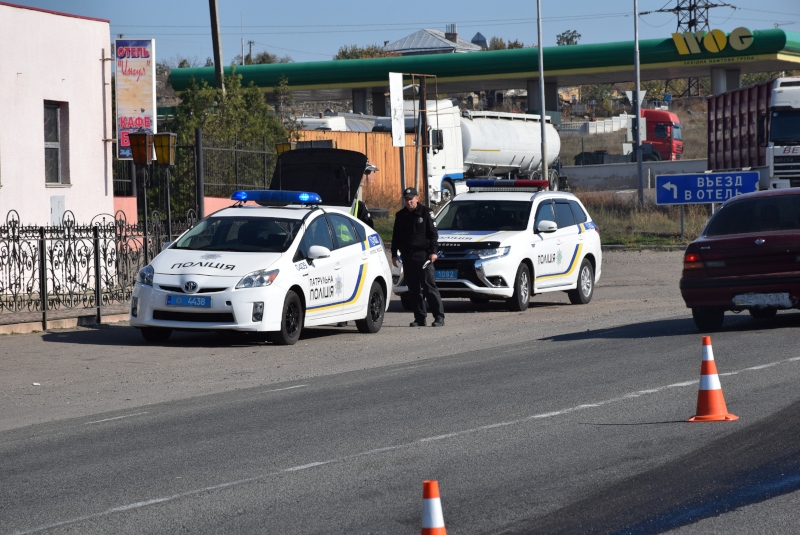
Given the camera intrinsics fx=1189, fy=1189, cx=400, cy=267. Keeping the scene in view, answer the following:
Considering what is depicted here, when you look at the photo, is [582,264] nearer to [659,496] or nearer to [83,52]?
[83,52]

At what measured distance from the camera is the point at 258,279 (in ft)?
46.0

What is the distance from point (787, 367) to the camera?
10922 millimetres

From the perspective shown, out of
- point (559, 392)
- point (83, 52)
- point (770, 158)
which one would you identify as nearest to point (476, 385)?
point (559, 392)

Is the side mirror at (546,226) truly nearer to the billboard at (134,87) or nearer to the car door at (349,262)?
the car door at (349,262)

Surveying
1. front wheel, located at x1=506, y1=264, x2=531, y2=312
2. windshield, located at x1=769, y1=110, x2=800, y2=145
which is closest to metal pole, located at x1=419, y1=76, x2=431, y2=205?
front wheel, located at x1=506, y1=264, x2=531, y2=312

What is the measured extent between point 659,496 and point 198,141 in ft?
47.5

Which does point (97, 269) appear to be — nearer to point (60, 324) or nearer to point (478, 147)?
point (60, 324)

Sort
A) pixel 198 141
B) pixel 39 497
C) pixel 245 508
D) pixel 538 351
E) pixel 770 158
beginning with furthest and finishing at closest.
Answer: pixel 770 158, pixel 198 141, pixel 538 351, pixel 39 497, pixel 245 508

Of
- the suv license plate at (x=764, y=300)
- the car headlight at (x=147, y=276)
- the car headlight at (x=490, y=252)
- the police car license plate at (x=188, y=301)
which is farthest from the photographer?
the car headlight at (x=490, y=252)

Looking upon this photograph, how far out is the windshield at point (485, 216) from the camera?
19.4 meters

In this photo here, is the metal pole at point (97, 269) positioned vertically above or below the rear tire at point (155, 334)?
above

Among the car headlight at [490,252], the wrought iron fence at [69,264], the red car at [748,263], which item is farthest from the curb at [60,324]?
the red car at [748,263]

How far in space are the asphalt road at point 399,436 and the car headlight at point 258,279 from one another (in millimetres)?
842

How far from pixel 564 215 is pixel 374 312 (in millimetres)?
5330
